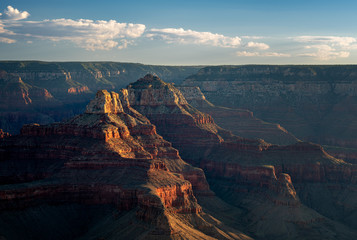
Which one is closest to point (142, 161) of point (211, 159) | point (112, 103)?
point (112, 103)

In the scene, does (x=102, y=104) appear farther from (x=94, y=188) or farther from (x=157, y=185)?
(x=157, y=185)

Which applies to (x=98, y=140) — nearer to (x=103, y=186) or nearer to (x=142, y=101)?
(x=103, y=186)

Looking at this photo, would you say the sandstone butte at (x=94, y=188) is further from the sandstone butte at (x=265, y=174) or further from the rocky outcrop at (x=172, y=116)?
the rocky outcrop at (x=172, y=116)

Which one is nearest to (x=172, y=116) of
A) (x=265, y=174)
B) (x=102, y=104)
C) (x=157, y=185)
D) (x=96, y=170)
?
(x=265, y=174)

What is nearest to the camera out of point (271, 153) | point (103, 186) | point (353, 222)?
point (103, 186)

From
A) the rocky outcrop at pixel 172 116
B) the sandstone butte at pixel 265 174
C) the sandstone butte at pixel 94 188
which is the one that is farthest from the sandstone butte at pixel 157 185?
the rocky outcrop at pixel 172 116

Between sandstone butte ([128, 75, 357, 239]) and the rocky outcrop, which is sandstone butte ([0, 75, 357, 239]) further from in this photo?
the rocky outcrop

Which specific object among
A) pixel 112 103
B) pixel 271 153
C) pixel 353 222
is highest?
pixel 112 103
